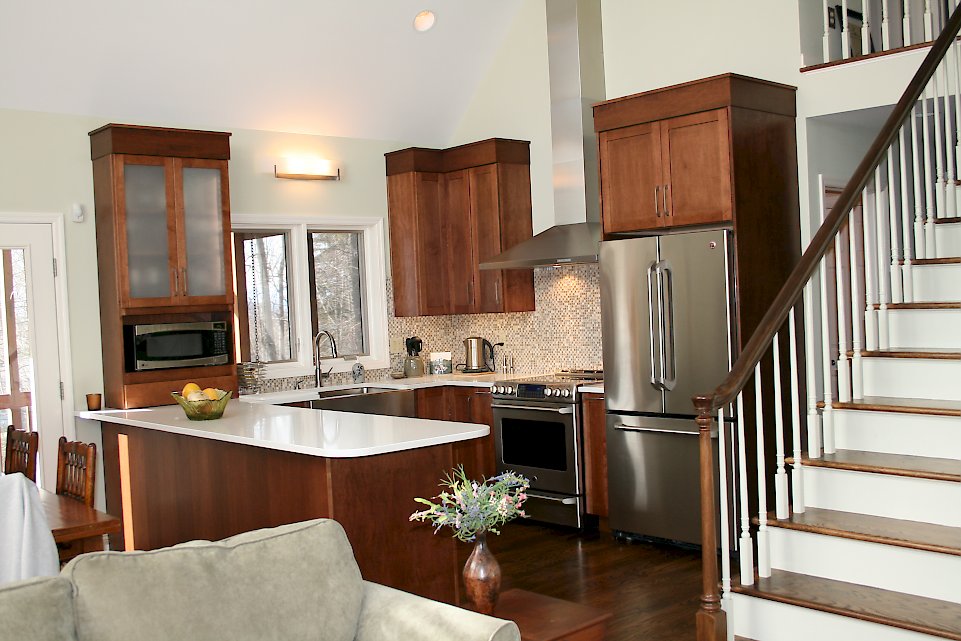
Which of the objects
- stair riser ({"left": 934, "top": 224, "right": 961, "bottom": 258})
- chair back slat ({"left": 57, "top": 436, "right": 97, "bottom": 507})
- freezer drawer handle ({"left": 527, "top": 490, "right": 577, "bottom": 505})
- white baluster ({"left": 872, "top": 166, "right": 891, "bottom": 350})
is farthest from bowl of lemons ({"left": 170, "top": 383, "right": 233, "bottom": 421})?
stair riser ({"left": 934, "top": 224, "right": 961, "bottom": 258})

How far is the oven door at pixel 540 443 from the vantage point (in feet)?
19.9

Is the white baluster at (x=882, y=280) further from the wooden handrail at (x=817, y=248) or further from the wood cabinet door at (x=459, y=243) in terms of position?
the wood cabinet door at (x=459, y=243)

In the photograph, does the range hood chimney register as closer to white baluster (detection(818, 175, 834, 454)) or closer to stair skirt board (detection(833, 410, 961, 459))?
white baluster (detection(818, 175, 834, 454))

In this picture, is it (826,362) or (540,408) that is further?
(540,408)

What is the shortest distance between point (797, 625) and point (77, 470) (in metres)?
→ 2.96

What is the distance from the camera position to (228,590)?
2398 mm

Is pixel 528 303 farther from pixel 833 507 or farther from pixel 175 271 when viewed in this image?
pixel 833 507

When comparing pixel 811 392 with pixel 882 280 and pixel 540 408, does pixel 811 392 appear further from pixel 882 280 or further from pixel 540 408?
pixel 540 408

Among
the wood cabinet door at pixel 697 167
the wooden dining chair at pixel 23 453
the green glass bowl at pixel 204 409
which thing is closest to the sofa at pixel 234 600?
the wooden dining chair at pixel 23 453

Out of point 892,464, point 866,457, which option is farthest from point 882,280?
point 892,464

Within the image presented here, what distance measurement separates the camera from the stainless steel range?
6.06m

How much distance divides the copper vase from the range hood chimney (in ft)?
11.9

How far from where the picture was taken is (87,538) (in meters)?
3.59

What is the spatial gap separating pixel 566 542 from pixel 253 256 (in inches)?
115
